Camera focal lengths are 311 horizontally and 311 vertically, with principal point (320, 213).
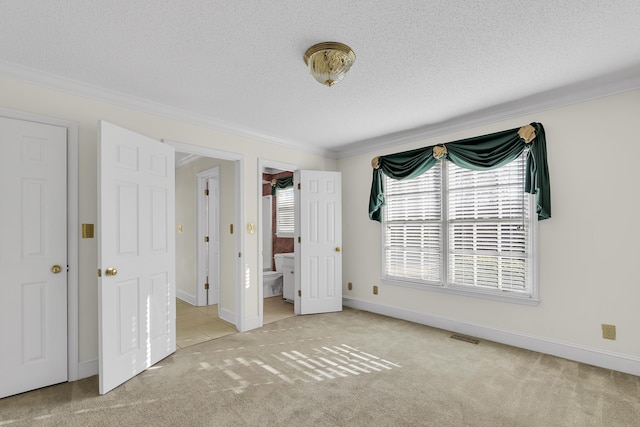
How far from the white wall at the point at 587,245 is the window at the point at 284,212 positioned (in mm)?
3887

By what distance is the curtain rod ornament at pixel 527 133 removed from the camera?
3.13 metres

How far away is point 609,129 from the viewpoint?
9.21ft

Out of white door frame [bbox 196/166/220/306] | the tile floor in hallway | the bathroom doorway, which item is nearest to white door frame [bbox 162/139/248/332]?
the bathroom doorway

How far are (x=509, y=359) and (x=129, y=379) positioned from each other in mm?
3427

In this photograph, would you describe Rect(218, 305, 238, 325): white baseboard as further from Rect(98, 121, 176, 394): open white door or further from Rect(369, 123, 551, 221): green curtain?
Rect(369, 123, 551, 221): green curtain

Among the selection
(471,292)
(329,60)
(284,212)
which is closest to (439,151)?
(471,292)

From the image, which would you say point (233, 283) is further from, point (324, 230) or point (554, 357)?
point (554, 357)

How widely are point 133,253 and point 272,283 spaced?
3.55 meters

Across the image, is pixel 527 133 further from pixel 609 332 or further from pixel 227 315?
pixel 227 315

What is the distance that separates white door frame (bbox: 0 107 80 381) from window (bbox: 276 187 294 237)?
4001 mm

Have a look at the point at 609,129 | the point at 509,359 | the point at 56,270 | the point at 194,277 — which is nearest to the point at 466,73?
the point at 609,129

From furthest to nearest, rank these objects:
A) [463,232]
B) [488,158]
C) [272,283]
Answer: [272,283] < [463,232] < [488,158]

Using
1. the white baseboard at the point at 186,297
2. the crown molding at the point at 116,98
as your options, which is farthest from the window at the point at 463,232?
the white baseboard at the point at 186,297

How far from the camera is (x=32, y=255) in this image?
245 cm
